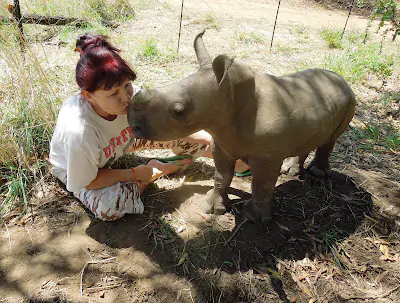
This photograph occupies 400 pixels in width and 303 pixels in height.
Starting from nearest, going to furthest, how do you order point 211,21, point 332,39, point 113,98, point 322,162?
point 113,98
point 322,162
point 332,39
point 211,21

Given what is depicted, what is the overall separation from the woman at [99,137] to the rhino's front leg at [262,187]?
906 mm

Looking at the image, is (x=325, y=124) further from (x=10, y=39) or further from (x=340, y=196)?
(x=10, y=39)

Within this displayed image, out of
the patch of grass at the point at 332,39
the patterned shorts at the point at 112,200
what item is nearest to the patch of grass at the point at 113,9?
the patch of grass at the point at 332,39

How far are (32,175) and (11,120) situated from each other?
58cm

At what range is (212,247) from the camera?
247 centimetres

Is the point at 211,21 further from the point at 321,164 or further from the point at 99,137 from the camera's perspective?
the point at 99,137

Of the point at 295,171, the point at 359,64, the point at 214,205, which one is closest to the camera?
the point at 214,205

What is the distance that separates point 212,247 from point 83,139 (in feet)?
3.98

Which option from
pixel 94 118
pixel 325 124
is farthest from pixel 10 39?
pixel 325 124

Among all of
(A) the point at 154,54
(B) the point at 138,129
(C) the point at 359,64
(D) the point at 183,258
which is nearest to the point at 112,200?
(D) the point at 183,258

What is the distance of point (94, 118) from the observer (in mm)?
2461

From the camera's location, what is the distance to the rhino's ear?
1767 mm

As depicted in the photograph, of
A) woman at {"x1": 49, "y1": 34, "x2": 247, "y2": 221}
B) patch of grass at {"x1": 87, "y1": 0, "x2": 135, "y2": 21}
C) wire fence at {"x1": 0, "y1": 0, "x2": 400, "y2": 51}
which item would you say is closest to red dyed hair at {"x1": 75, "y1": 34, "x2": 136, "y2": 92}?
woman at {"x1": 49, "y1": 34, "x2": 247, "y2": 221}

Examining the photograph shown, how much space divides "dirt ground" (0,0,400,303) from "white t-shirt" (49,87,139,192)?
507mm
